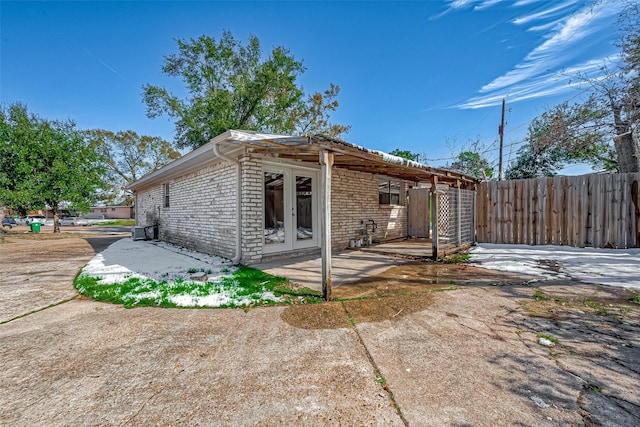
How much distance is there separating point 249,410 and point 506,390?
5.65 feet

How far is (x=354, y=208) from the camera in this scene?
8.00 metres

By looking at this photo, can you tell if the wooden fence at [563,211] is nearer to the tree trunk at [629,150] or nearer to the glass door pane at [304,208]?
the tree trunk at [629,150]

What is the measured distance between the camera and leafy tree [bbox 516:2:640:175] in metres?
6.35

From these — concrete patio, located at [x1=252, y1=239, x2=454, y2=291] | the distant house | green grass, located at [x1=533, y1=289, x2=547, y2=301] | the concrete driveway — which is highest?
the distant house

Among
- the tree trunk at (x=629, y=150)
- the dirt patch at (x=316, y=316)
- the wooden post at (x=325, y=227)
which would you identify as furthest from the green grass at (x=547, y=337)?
the tree trunk at (x=629, y=150)

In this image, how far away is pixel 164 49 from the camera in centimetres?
1780

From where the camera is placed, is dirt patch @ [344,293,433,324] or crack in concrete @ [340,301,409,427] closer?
crack in concrete @ [340,301,409,427]

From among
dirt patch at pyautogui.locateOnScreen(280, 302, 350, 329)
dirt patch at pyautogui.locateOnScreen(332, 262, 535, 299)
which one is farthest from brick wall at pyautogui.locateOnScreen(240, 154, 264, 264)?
dirt patch at pyautogui.locateOnScreen(280, 302, 350, 329)

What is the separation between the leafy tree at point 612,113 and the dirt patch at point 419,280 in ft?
21.2

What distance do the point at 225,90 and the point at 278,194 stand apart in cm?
1590

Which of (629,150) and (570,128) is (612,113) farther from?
(629,150)

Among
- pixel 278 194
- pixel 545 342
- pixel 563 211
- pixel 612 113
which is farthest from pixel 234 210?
pixel 612 113

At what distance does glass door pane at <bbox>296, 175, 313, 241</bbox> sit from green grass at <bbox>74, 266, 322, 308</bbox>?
2255 millimetres

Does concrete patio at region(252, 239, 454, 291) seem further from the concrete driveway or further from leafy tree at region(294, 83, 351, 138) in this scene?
leafy tree at region(294, 83, 351, 138)
